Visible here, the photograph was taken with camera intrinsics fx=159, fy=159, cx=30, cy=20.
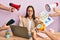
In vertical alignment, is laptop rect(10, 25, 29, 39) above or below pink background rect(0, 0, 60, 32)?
below

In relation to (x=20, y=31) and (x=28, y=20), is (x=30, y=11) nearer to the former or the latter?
(x=28, y=20)

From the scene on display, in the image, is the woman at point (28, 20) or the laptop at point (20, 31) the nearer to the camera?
the laptop at point (20, 31)

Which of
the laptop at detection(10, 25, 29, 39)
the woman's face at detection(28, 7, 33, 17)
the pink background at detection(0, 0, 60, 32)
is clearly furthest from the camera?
the pink background at detection(0, 0, 60, 32)

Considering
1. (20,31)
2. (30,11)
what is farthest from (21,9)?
(20,31)

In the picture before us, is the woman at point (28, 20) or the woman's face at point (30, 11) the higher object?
the woman's face at point (30, 11)

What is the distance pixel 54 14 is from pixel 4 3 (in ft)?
2.30

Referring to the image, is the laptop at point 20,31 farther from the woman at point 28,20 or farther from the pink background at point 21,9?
the pink background at point 21,9

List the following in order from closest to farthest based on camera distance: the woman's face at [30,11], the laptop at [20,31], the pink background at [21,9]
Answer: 1. the laptop at [20,31]
2. the woman's face at [30,11]
3. the pink background at [21,9]

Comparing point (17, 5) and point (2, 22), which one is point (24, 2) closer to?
point (17, 5)

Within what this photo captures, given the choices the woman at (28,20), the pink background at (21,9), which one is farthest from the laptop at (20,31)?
the pink background at (21,9)

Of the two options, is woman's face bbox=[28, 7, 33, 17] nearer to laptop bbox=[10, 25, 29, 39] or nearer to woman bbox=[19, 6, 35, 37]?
woman bbox=[19, 6, 35, 37]

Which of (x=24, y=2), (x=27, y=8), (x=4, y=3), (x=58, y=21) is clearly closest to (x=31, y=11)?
(x=27, y=8)

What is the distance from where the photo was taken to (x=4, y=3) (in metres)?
2.07

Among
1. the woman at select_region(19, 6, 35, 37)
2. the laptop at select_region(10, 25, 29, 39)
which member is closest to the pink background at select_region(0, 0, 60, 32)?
the woman at select_region(19, 6, 35, 37)
